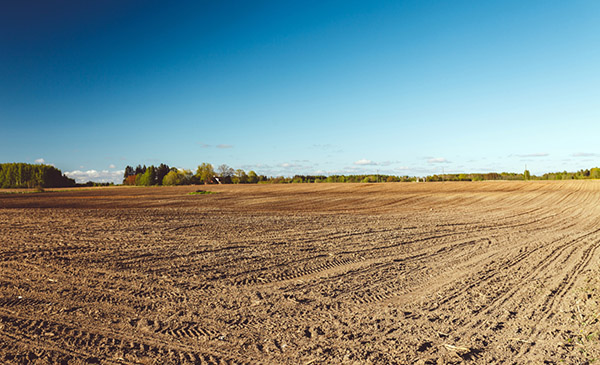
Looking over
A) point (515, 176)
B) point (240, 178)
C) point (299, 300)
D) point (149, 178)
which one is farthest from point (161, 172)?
point (299, 300)

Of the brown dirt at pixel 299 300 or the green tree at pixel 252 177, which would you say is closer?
the brown dirt at pixel 299 300

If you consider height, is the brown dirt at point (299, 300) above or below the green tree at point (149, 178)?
below

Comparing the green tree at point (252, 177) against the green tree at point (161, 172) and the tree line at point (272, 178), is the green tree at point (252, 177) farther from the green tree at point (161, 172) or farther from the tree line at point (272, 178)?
the green tree at point (161, 172)

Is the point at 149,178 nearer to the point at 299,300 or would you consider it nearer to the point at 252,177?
the point at 252,177

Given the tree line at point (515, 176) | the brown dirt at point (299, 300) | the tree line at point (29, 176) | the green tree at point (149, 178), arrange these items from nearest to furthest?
the brown dirt at point (299, 300) → the tree line at point (515, 176) → the tree line at point (29, 176) → the green tree at point (149, 178)

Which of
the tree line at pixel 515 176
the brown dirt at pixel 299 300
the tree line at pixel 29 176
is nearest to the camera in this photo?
the brown dirt at pixel 299 300

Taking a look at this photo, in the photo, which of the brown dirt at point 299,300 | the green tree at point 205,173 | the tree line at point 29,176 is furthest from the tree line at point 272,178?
the brown dirt at point 299,300

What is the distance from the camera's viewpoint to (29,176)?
80.5 m

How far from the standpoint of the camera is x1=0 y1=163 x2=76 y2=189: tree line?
78.5m

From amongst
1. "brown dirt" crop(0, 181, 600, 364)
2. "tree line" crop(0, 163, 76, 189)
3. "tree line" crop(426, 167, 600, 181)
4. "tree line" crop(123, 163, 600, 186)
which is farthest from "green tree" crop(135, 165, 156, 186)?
"brown dirt" crop(0, 181, 600, 364)

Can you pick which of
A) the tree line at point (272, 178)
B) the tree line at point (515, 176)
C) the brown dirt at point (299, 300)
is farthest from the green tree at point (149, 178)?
the brown dirt at point (299, 300)

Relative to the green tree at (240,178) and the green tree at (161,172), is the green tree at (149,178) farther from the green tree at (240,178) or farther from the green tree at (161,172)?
the green tree at (240,178)

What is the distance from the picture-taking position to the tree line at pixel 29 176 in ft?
258

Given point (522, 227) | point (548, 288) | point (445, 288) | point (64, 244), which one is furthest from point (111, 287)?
point (522, 227)
